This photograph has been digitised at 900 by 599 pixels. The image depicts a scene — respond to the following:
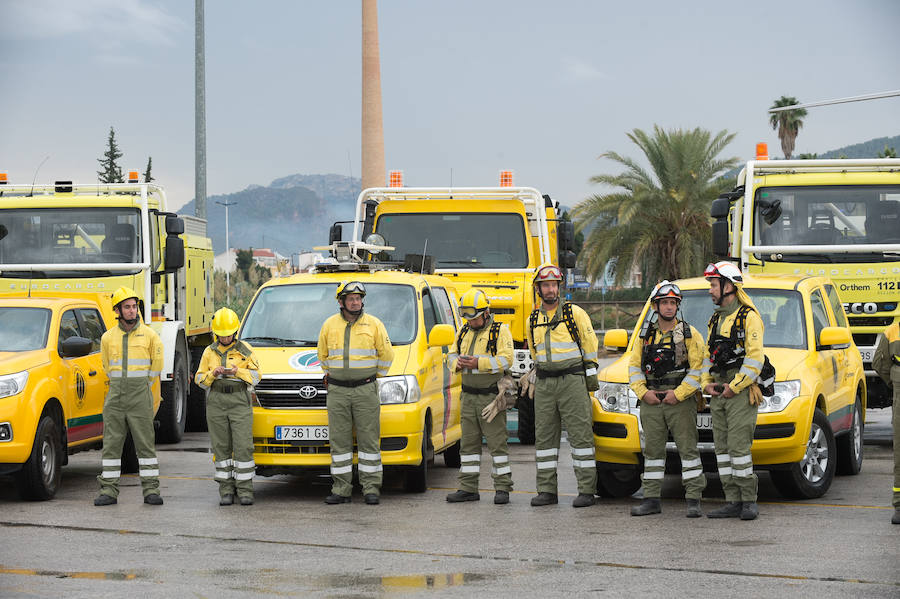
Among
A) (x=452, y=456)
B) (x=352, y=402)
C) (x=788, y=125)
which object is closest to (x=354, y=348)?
(x=352, y=402)

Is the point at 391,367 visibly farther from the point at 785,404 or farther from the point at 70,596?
the point at 70,596

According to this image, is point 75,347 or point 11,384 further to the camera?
point 75,347

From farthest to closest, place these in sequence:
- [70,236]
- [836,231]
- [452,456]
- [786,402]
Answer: [70,236] < [836,231] < [452,456] < [786,402]

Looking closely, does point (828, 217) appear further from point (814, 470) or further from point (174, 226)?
point (174, 226)

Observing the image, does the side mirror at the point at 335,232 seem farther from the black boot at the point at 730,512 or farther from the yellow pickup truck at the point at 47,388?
the black boot at the point at 730,512

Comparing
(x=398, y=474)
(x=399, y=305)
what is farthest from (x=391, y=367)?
(x=398, y=474)

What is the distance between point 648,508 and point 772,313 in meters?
2.45

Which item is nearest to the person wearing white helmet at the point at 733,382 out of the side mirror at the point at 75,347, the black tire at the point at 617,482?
the black tire at the point at 617,482

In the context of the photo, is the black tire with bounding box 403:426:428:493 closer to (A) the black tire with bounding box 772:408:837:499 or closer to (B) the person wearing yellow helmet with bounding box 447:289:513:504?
(B) the person wearing yellow helmet with bounding box 447:289:513:504

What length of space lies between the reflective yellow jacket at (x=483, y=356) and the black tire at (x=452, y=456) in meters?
2.41

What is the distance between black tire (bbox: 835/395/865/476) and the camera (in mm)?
11805

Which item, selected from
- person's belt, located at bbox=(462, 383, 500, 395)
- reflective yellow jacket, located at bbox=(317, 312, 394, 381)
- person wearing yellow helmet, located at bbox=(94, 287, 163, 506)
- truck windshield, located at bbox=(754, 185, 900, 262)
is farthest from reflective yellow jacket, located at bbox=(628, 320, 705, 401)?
truck windshield, located at bbox=(754, 185, 900, 262)

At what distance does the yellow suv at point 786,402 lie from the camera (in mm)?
10016

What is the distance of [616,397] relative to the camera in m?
10.4
